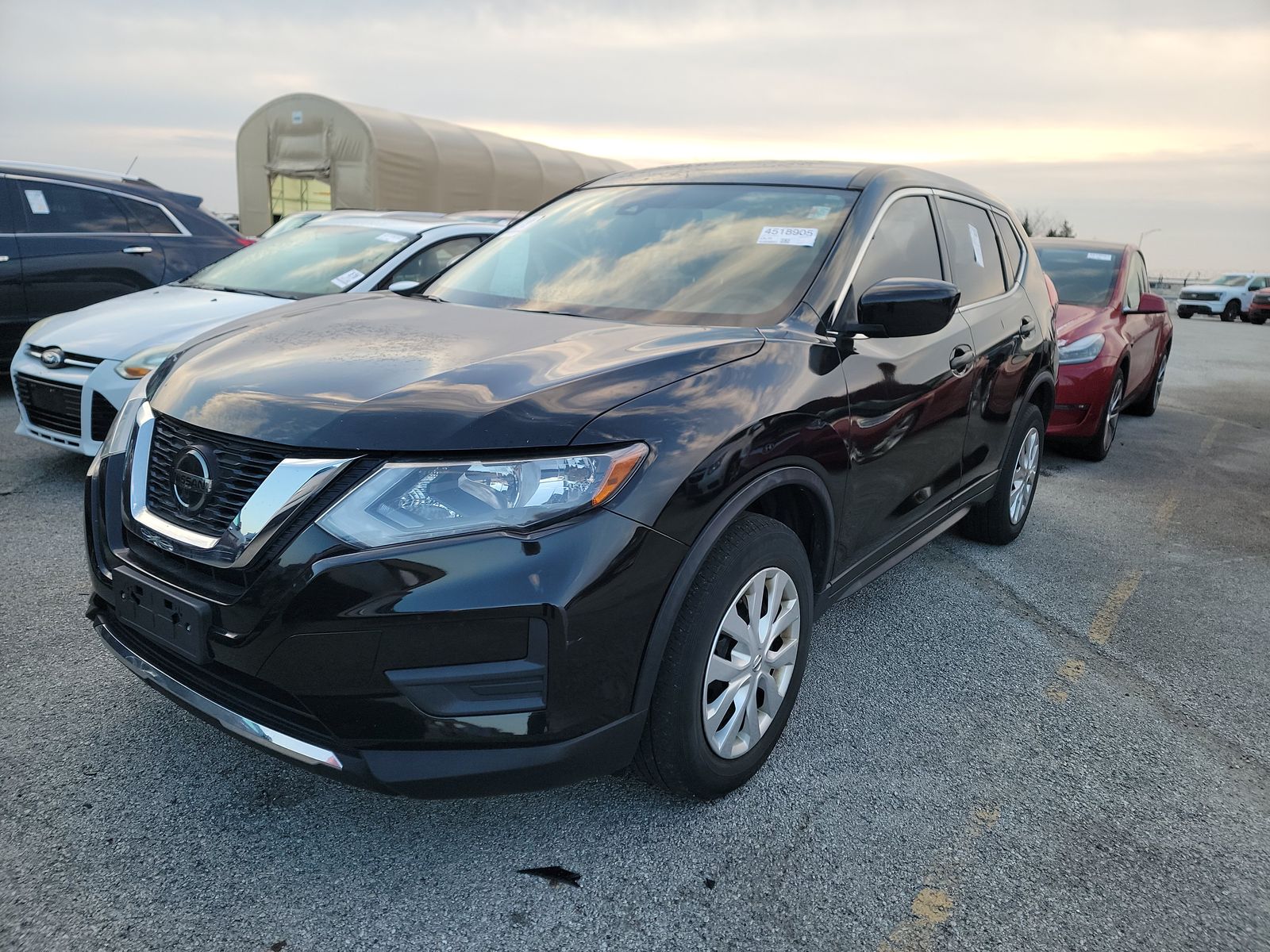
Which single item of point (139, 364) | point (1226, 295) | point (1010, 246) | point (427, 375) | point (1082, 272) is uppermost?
point (1010, 246)

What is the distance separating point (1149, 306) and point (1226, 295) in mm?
30999

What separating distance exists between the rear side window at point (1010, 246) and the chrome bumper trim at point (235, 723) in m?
3.81

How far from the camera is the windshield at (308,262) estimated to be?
5.77m

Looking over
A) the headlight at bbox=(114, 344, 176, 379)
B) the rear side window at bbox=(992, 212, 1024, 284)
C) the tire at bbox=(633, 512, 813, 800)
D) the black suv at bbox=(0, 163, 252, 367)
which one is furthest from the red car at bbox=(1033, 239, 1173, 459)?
the black suv at bbox=(0, 163, 252, 367)

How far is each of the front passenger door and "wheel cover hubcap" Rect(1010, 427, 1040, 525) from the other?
1066 millimetres

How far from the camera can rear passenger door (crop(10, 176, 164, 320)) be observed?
710 cm

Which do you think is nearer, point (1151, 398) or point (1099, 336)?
point (1099, 336)

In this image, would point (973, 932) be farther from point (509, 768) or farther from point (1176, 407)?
point (1176, 407)

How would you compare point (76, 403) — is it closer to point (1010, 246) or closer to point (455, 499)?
point (455, 499)

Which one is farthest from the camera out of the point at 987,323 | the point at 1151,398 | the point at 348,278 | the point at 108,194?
the point at 1151,398

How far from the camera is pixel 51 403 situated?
504 centimetres

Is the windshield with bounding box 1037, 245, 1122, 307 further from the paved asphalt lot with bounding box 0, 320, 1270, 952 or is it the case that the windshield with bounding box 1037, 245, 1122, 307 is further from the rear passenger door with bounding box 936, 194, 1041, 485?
the paved asphalt lot with bounding box 0, 320, 1270, 952

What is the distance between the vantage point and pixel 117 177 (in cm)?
752

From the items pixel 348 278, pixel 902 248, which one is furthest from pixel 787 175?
pixel 348 278
